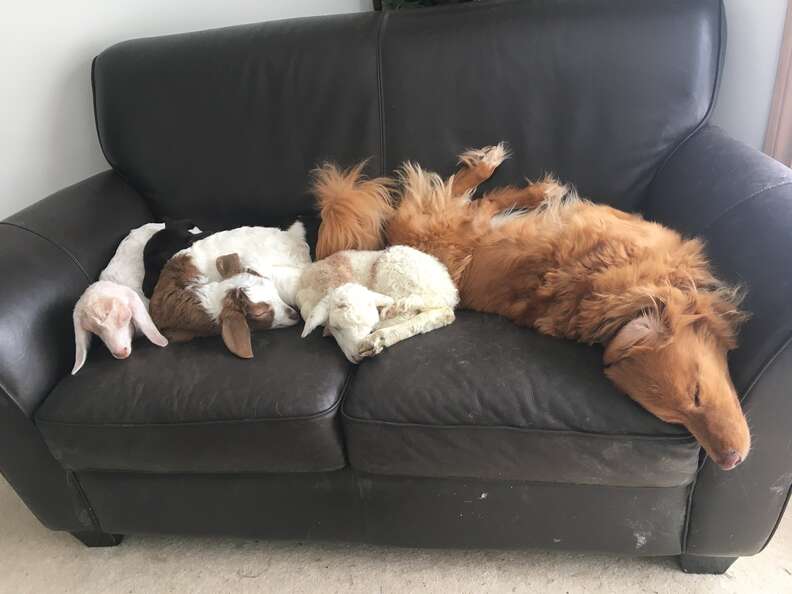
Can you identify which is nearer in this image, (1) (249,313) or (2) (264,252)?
(1) (249,313)

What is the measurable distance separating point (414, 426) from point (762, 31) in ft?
5.30

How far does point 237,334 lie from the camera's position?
1468mm

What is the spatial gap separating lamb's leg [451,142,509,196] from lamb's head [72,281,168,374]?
963mm

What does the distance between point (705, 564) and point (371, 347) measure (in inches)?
37.9

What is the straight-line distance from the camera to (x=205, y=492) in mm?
1502

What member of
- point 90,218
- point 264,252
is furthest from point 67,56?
point 264,252

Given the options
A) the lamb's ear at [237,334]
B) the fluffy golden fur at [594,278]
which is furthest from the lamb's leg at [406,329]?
the lamb's ear at [237,334]

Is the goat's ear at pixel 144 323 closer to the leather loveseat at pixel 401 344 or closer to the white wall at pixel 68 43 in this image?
the leather loveseat at pixel 401 344

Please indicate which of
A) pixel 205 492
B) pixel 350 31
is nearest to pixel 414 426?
pixel 205 492

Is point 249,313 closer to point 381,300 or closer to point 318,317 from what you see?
point 318,317

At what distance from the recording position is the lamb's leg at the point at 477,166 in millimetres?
1807

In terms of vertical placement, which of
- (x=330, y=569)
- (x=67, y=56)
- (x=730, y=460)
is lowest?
(x=330, y=569)

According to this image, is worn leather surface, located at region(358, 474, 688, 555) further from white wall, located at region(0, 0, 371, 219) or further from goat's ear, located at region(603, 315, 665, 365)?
white wall, located at region(0, 0, 371, 219)

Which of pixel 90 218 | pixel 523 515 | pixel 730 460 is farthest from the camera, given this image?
pixel 90 218
